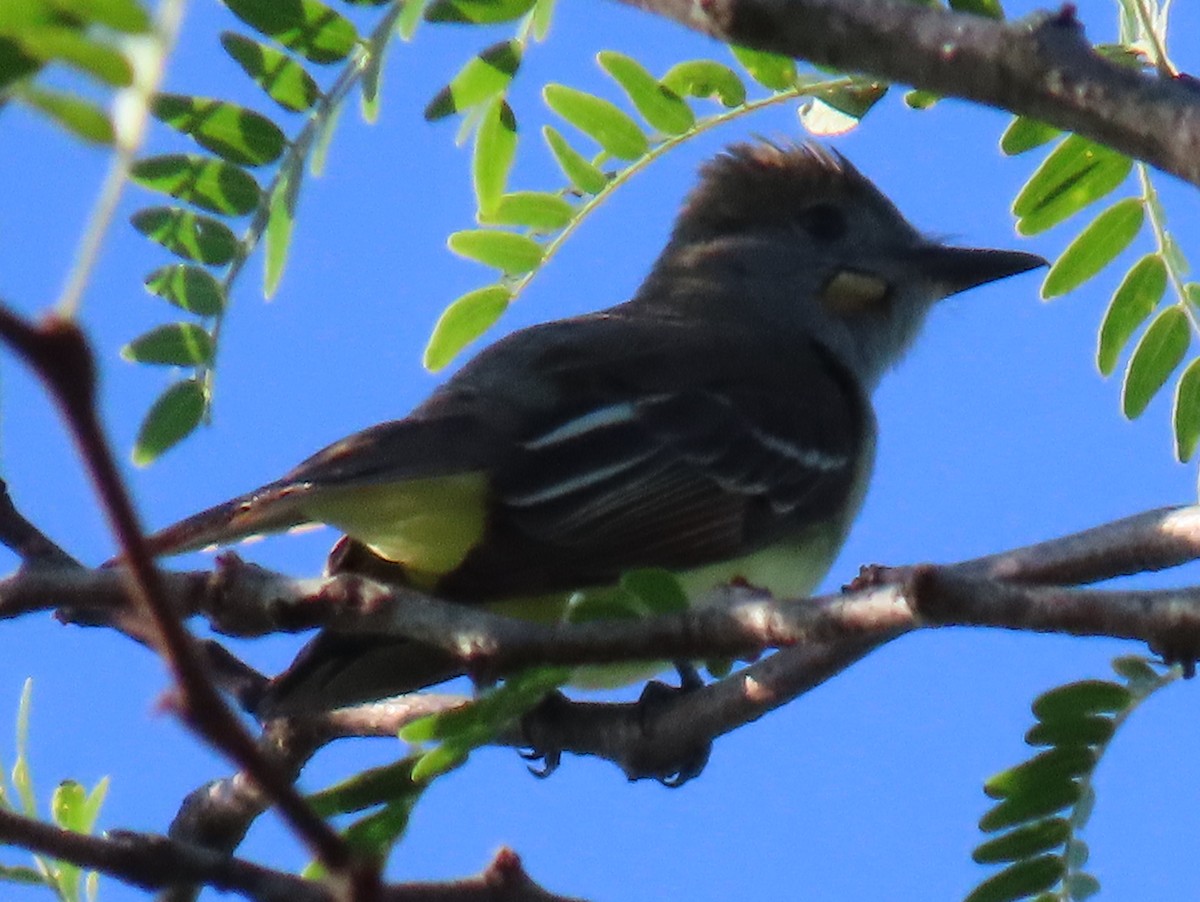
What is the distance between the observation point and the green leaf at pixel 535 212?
4105 millimetres

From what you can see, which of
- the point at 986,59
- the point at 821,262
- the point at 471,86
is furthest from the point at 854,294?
the point at 986,59

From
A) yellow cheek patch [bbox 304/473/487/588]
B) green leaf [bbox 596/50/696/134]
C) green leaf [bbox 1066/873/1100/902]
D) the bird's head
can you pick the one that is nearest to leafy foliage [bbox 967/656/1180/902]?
green leaf [bbox 1066/873/1100/902]

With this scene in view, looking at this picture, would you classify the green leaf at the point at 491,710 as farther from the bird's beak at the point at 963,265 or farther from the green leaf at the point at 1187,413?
the bird's beak at the point at 963,265

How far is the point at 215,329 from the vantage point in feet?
11.3

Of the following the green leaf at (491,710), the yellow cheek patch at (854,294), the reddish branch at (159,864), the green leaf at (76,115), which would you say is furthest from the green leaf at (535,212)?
the green leaf at (76,115)

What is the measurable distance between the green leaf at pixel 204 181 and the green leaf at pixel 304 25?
0.85ft

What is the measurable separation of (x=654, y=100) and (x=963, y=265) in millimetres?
2341

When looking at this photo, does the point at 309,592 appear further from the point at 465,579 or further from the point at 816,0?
the point at 465,579

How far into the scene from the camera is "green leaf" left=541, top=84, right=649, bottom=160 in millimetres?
3977

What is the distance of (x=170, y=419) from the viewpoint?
11.1 ft

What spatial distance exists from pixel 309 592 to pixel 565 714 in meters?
1.72

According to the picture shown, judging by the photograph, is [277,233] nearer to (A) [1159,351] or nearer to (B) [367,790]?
(B) [367,790]

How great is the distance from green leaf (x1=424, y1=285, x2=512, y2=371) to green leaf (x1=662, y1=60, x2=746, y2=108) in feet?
2.11

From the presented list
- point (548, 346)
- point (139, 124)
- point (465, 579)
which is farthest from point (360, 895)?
point (548, 346)
